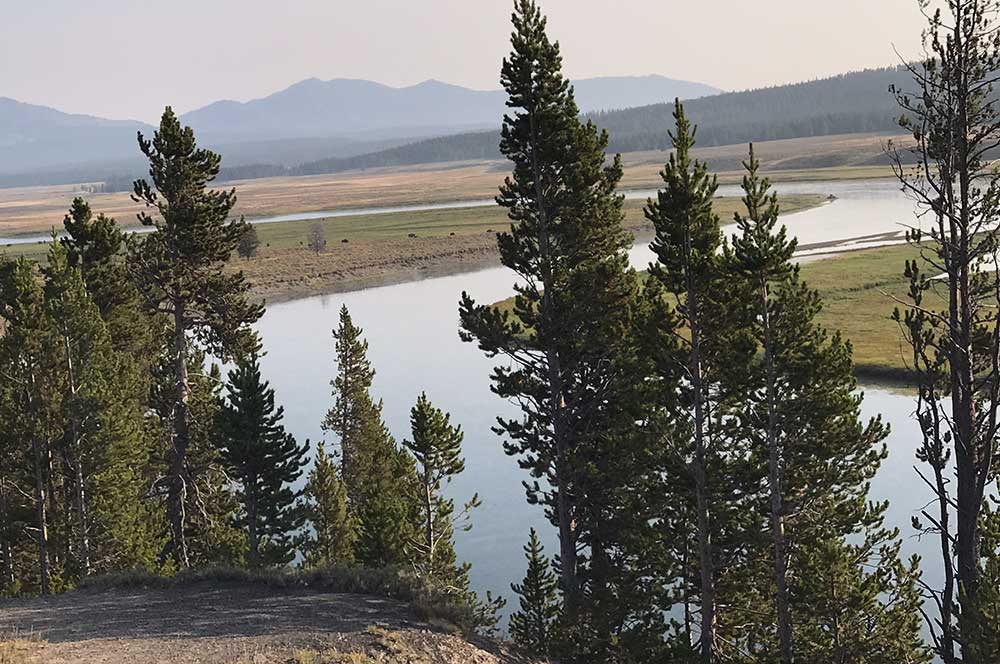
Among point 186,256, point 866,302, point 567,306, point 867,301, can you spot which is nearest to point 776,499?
point 567,306

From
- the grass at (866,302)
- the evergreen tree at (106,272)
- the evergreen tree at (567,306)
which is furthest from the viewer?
the grass at (866,302)

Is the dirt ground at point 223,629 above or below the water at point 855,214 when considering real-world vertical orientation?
below

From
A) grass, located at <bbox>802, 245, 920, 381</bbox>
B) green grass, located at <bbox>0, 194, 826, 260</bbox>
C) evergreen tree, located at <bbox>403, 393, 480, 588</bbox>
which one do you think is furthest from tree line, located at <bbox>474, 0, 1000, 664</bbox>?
green grass, located at <bbox>0, 194, 826, 260</bbox>

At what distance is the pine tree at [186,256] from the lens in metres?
32.5

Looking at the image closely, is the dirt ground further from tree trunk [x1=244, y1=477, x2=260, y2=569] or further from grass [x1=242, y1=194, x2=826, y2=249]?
grass [x1=242, y1=194, x2=826, y2=249]

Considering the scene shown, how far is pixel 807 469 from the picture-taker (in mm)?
23797

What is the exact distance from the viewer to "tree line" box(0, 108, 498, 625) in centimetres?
3253

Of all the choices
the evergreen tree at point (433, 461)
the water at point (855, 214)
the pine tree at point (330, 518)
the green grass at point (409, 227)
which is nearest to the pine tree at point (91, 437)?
the pine tree at point (330, 518)

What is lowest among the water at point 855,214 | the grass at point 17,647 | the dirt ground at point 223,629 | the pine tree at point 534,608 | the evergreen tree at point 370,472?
the pine tree at point 534,608

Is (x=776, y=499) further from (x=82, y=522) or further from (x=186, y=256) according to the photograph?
(x=82, y=522)

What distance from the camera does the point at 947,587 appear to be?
12031 millimetres

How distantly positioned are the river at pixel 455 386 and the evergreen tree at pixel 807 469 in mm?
11287

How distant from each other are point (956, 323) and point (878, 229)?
12440 centimetres

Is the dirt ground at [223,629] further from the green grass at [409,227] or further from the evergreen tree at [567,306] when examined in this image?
the green grass at [409,227]
